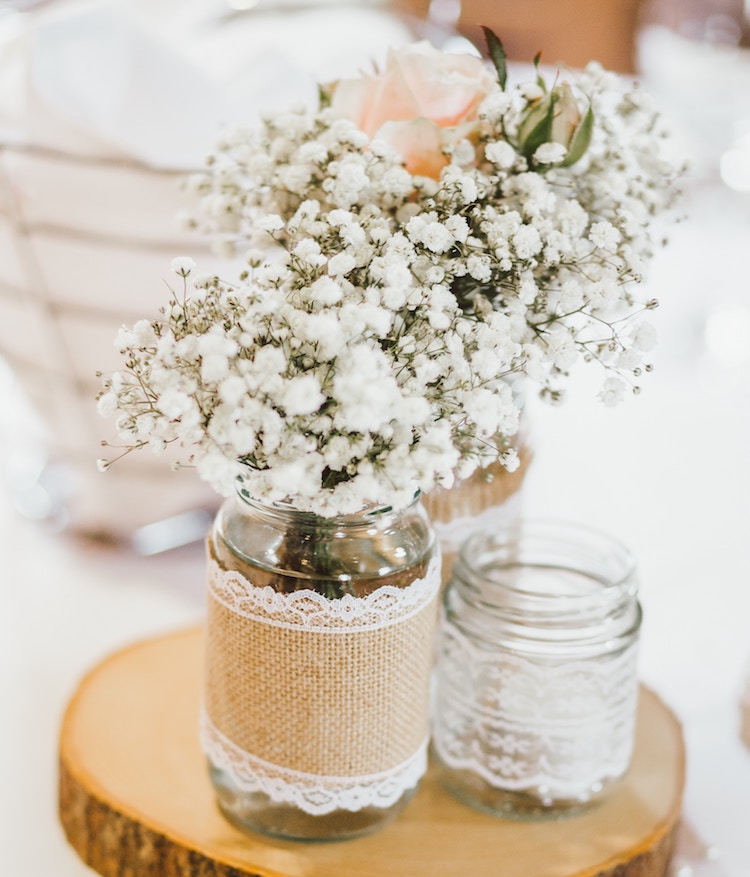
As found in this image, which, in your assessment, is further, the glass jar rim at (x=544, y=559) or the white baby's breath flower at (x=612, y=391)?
the glass jar rim at (x=544, y=559)

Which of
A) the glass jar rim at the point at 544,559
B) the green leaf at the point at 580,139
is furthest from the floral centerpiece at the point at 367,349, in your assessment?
the glass jar rim at the point at 544,559

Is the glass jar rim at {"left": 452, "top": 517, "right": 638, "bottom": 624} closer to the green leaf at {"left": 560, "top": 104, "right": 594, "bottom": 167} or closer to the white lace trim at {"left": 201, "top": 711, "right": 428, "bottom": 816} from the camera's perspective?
the white lace trim at {"left": 201, "top": 711, "right": 428, "bottom": 816}

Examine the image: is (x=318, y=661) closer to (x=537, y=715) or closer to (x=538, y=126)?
(x=537, y=715)

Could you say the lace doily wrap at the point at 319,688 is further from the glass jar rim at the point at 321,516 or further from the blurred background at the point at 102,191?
the blurred background at the point at 102,191

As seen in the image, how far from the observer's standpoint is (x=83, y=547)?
4.07ft

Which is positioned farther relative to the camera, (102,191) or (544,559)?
(102,191)

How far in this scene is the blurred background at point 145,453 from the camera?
38.3 inches

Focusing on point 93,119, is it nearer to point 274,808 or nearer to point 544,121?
point 544,121

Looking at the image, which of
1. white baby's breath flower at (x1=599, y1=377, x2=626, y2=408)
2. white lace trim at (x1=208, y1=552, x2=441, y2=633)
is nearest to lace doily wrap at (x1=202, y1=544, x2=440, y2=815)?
white lace trim at (x1=208, y1=552, x2=441, y2=633)

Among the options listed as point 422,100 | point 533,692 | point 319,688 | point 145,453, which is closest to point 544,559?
point 533,692

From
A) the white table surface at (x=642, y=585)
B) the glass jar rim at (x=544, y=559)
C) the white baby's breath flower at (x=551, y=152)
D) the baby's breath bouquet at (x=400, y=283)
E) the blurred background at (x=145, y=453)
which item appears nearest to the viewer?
the baby's breath bouquet at (x=400, y=283)

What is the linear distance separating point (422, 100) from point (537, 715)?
405 millimetres

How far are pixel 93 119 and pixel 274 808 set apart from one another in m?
0.68

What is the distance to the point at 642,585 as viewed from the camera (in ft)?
4.00
